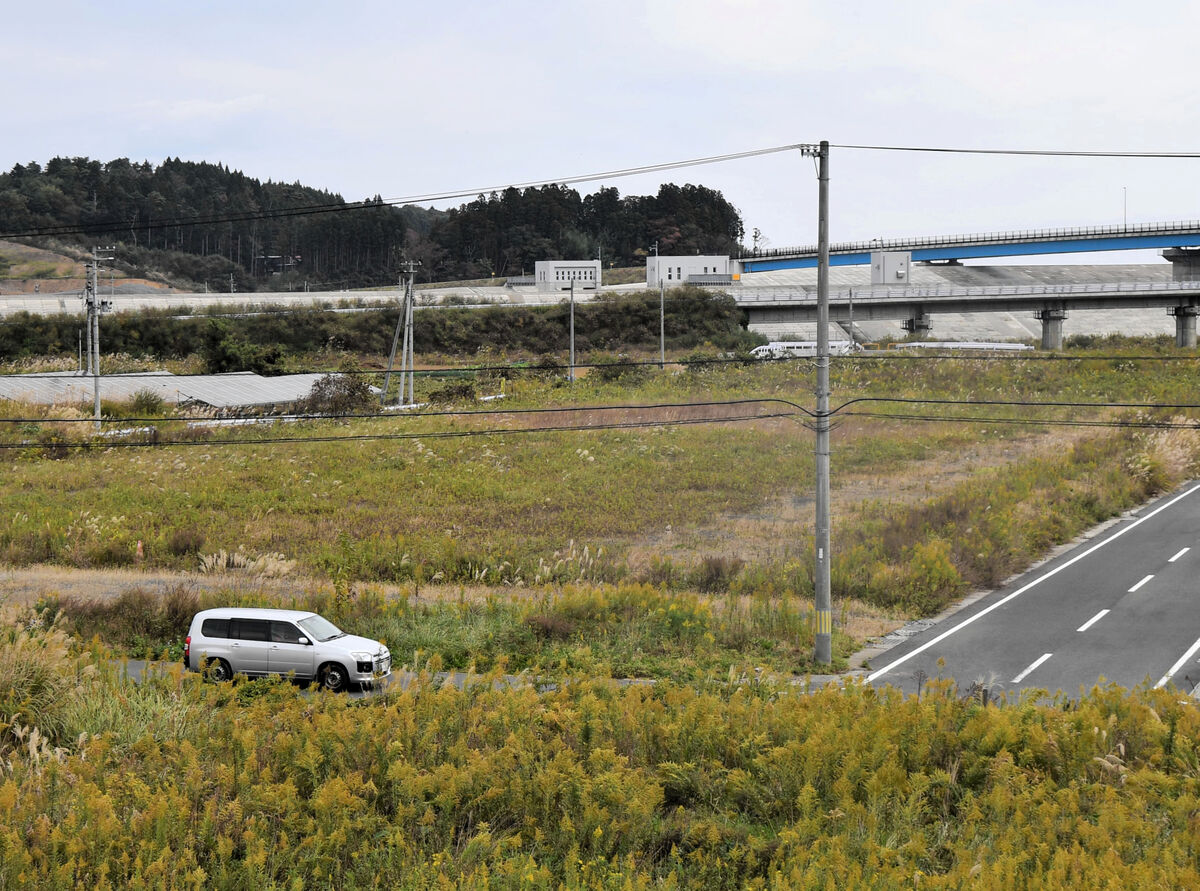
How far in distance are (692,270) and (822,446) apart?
10048 centimetres

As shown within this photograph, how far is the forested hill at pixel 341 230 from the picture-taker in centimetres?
14762

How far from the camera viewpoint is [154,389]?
52.2 m

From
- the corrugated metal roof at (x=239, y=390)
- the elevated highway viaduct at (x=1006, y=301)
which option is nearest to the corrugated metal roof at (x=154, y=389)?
the corrugated metal roof at (x=239, y=390)

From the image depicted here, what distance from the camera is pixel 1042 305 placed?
80.9 metres

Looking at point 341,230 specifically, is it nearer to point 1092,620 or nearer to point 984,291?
point 984,291

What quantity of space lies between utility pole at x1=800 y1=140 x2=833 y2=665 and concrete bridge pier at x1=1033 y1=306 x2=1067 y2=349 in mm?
66120

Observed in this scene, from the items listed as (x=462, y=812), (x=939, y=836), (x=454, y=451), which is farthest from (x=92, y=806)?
(x=454, y=451)

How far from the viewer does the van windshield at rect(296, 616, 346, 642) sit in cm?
1833

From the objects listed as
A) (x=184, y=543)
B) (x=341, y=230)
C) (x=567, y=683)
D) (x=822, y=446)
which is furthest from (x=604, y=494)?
(x=341, y=230)

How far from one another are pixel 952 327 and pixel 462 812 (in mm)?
107967

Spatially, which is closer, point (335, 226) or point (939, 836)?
point (939, 836)

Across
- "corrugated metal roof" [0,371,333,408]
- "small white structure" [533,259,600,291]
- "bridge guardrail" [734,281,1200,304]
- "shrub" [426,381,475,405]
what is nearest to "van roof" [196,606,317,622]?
"corrugated metal roof" [0,371,333,408]

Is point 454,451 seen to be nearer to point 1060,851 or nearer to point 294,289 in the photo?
point 1060,851

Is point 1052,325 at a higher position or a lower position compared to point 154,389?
higher
